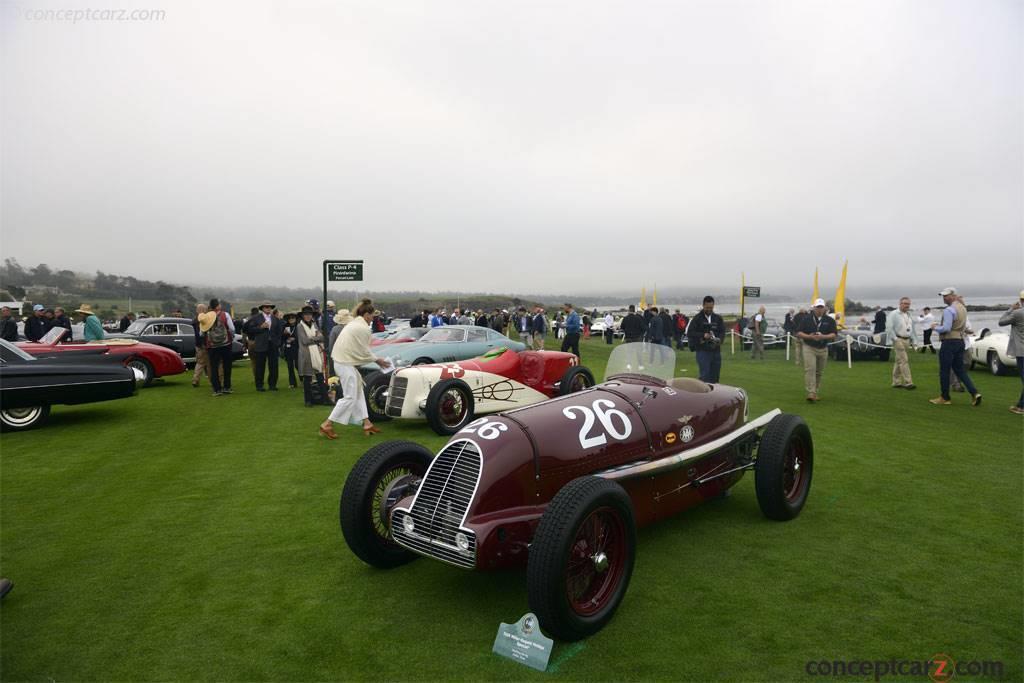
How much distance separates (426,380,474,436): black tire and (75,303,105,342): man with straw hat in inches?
343

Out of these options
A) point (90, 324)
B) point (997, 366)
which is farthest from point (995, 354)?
point (90, 324)

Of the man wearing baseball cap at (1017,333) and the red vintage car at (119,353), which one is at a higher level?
the man wearing baseball cap at (1017,333)

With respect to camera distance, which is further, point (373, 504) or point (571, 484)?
point (373, 504)

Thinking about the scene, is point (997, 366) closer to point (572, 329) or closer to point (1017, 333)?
point (1017, 333)

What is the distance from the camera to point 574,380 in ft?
28.8

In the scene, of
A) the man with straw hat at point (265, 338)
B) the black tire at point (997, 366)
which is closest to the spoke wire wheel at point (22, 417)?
the man with straw hat at point (265, 338)

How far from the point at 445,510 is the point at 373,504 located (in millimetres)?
710

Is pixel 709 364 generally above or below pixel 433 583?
above

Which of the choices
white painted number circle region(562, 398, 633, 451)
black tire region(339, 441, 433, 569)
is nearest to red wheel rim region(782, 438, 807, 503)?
white painted number circle region(562, 398, 633, 451)

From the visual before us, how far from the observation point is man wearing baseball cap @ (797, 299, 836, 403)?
33.3 feet

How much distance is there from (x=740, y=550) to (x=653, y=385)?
1351mm

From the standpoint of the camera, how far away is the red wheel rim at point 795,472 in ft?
16.0

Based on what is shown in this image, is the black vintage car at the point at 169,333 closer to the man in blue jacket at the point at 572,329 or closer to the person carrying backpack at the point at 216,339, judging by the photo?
the person carrying backpack at the point at 216,339

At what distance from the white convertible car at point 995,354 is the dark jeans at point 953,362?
511 cm
